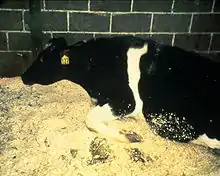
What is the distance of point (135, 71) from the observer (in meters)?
2.15

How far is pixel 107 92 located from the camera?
2137 mm

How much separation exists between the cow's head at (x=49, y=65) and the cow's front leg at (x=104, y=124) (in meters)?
0.41

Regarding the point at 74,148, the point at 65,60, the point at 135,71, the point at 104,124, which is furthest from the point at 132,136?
the point at 65,60

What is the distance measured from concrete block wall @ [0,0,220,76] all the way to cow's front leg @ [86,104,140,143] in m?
0.52

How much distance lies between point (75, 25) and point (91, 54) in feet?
0.70

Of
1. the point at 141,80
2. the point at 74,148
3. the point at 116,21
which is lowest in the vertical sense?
the point at 74,148

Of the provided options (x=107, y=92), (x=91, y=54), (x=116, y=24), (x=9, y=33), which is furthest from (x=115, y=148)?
(x=9, y=33)

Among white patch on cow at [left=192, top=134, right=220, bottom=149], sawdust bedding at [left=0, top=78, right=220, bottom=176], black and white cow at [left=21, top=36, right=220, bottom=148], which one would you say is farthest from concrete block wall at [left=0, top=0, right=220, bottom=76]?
white patch on cow at [left=192, top=134, right=220, bottom=149]

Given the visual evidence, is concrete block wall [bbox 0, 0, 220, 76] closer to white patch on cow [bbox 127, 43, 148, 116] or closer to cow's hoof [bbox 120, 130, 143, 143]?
white patch on cow [bbox 127, 43, 148, 116]

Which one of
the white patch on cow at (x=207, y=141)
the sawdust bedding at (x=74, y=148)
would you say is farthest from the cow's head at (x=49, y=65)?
the white patch on cow at (x=207, y=141)

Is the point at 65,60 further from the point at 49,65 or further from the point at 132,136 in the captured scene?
the point at 132,136

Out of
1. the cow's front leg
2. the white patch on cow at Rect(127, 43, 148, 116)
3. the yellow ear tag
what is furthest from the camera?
the yellow ear tag

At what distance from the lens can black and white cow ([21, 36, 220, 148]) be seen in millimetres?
1973

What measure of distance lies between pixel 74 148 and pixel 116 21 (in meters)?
0.89
